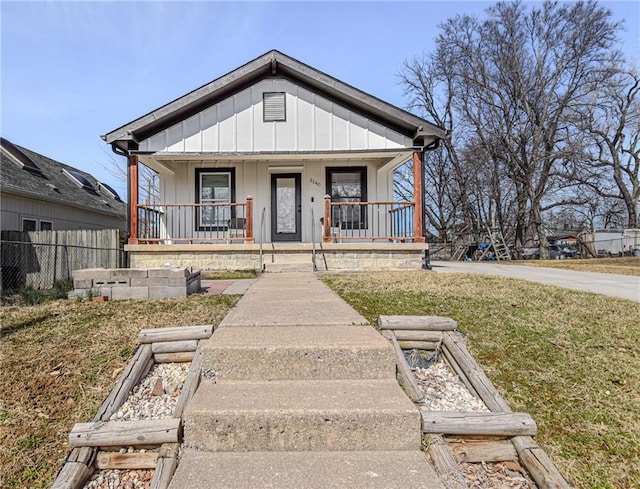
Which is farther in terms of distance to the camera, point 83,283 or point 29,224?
point 29,224

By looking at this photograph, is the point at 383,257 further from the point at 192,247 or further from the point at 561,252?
the point at 561,252

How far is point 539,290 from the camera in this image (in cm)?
529

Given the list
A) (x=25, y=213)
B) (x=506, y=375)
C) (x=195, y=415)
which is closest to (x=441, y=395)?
(x=506, y=375)

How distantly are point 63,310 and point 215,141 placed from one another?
5.74 metres

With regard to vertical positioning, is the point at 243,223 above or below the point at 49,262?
above

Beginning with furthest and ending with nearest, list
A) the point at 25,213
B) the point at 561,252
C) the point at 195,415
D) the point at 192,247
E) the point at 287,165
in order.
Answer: the point at 561,252 → the point at 25,213 → the point at 287,165 → the point at 192,247 → the point at 195,415

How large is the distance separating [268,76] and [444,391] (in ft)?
29.2

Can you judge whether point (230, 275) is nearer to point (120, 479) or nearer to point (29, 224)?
point (120, 479)

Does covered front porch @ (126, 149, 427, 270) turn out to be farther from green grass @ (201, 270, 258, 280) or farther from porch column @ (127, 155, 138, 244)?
green grass @ (201, 270, 258, 280)

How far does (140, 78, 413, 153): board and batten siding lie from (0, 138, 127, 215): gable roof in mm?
7015

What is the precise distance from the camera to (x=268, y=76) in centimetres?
919

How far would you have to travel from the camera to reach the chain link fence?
8781mm

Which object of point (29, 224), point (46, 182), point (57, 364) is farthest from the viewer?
point (46, 182)

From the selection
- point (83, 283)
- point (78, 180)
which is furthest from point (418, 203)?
point (78, 180)
